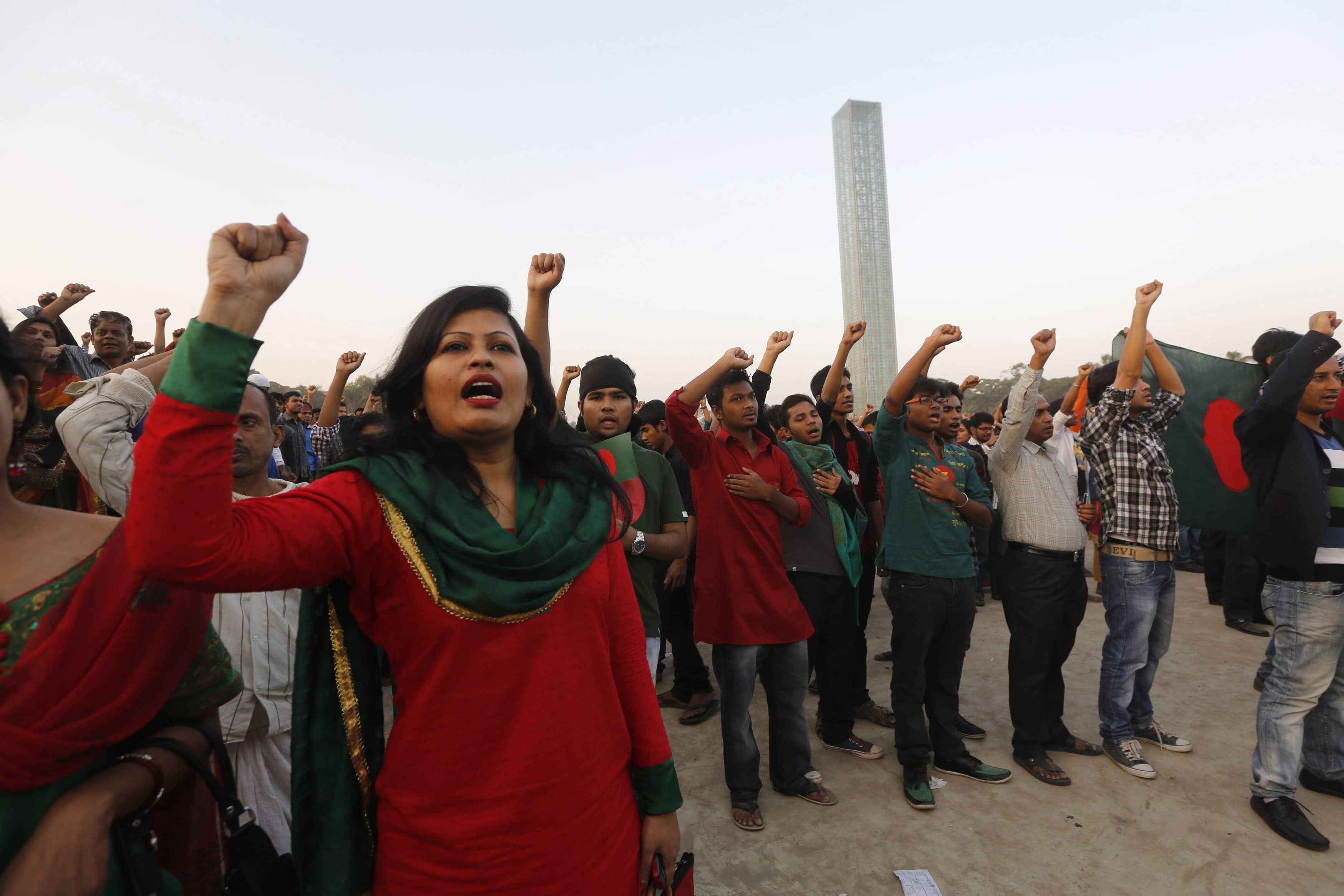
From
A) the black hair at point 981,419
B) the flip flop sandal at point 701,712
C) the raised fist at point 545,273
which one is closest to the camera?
the raised fist at point 545,273

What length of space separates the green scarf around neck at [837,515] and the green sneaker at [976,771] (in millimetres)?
1048

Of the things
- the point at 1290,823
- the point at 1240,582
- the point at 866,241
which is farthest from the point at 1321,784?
the point at 866,241

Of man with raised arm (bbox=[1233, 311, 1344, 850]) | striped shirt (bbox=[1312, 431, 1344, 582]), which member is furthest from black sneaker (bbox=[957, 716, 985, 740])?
striped shirt (bbox=[1312, 431, 1344, 582])

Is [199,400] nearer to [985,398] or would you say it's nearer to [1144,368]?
[1144,368]

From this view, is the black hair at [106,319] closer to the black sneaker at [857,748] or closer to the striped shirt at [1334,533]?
the black sneaker at [857,748]

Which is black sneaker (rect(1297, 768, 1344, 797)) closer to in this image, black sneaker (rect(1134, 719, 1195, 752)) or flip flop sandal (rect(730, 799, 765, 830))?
black sneaker (rect(1134, 719, 1195, 752))

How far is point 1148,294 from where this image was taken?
362 cm

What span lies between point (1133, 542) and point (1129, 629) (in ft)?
1.56

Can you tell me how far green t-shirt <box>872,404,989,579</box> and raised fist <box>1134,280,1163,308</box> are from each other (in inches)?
46.9

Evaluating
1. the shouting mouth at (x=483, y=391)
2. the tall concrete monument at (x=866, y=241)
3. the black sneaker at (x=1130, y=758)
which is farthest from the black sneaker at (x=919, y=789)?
the tall concrete monument at (x=866, y=241)

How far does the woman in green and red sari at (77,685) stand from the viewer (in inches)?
38.4

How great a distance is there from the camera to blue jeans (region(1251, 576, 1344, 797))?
3016 millimetres

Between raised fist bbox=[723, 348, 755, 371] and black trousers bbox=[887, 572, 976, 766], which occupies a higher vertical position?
raised fist bbox=[723, 348, 755, 371]

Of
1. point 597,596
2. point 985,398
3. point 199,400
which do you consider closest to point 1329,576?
point 597,596
